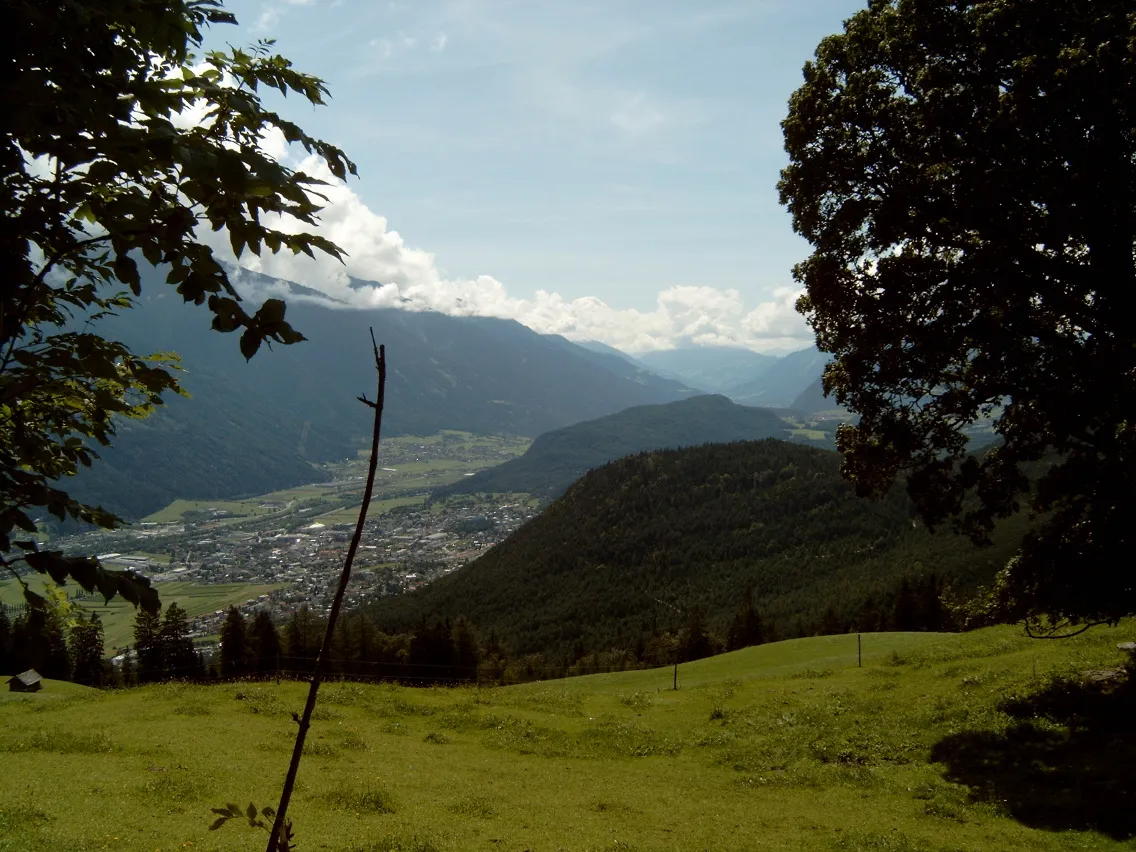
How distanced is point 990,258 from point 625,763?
16503mm

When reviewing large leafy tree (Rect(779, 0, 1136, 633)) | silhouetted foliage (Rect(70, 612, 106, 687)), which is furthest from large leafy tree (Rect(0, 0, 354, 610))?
silhouetted foliage (Rect(70, 612, 106, 687))

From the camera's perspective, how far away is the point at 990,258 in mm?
12414

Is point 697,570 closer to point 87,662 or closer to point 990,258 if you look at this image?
point 87,662

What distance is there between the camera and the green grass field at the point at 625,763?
12086 mm

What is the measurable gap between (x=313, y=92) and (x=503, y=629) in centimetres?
14071

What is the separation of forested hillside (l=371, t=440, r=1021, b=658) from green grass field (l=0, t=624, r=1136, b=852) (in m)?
79.7

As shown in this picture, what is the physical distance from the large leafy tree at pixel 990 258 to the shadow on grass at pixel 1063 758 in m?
2.75

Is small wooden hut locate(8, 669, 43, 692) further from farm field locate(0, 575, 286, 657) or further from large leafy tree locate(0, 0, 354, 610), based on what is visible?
farm field locate(0, 575, 286, 657)

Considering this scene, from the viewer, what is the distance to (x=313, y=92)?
3.99 metres

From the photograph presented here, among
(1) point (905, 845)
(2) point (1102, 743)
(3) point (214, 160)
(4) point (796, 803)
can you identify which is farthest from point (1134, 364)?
(3) point (214, 160)

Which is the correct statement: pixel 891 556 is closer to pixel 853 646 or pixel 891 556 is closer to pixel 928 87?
pixel 853 646

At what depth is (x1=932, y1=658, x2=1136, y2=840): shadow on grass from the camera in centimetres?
1155

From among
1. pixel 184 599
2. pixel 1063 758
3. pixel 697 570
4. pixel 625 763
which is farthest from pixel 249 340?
pixel 184 599

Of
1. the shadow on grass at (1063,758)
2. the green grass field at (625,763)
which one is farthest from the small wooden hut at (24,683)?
the shadow on grass at (1063,758)
